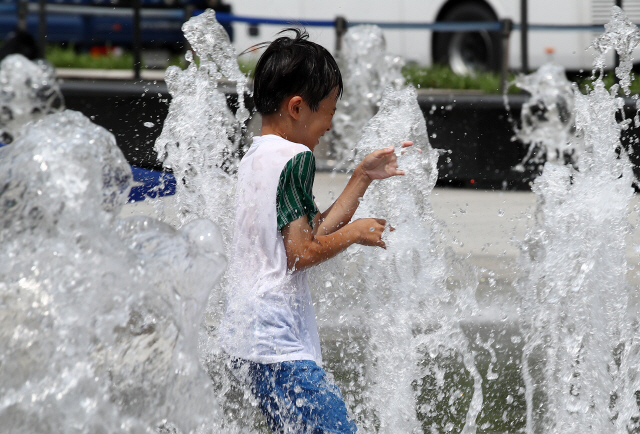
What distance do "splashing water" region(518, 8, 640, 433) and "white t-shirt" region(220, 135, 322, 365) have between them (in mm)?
1296

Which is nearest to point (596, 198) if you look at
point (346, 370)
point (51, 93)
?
point (346, 370)

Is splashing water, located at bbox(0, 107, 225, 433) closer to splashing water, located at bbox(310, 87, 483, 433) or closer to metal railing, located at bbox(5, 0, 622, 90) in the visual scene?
splashing water, located at bbox(310, 87, 483, 433)

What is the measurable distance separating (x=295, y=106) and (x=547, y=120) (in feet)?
16.6

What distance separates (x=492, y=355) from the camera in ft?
11.4

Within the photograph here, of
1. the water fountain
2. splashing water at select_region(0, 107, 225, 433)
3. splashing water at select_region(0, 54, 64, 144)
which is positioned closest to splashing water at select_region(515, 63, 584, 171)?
the water fountain

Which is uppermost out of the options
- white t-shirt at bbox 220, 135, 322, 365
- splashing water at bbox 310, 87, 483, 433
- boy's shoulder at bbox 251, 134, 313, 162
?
boy's shoulder at bbox 251, 134, 313, 162

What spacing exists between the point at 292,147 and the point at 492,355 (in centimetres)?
188

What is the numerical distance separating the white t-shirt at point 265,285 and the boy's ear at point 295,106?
0.21 ft

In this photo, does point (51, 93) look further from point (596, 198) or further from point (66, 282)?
point (66, 282)

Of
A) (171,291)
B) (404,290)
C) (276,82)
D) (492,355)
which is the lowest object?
(492,355)

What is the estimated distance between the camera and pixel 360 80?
7258mm

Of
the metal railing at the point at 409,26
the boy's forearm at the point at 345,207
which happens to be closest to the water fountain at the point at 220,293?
the boy's forearm at the point at 345,207

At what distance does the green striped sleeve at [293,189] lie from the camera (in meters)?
1.86

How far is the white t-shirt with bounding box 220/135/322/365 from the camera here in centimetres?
184
